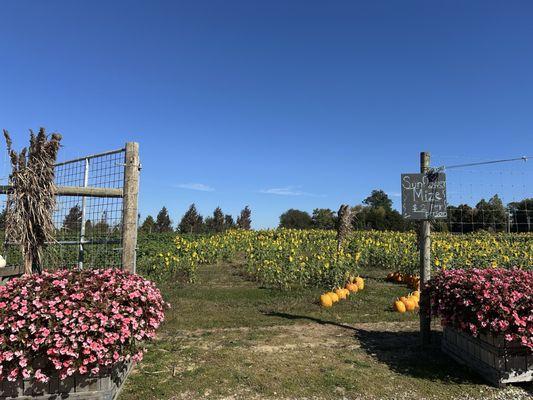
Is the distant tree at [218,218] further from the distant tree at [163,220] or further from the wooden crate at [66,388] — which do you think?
the wooden crate at [66,388]

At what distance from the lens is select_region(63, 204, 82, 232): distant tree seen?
703cm

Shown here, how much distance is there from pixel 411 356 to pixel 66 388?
4255 mm

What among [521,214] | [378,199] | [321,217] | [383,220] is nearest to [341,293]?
[521,214]

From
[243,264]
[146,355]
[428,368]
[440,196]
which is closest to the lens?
[428,368]

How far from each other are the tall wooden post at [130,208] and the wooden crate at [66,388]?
1931mm

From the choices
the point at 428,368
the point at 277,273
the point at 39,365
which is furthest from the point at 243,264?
the point at 39,365

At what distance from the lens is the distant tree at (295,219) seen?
5984cm

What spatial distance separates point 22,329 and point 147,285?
4.14 ft

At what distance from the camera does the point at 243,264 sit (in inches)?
611

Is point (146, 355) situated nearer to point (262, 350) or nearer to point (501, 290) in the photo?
point (262, 350)

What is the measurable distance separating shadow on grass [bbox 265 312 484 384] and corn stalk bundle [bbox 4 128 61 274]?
4.76 meters

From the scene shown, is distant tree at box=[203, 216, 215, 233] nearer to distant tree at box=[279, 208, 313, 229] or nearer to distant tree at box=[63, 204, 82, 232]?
distant tree at box=[279, 208, 313, 229]

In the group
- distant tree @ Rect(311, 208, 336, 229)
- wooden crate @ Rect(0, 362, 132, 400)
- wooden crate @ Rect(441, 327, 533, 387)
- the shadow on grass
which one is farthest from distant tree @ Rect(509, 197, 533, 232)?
distant tree @ Rect(311, 208, 336, 229)

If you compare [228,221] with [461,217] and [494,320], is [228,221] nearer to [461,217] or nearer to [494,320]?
[461,217]
